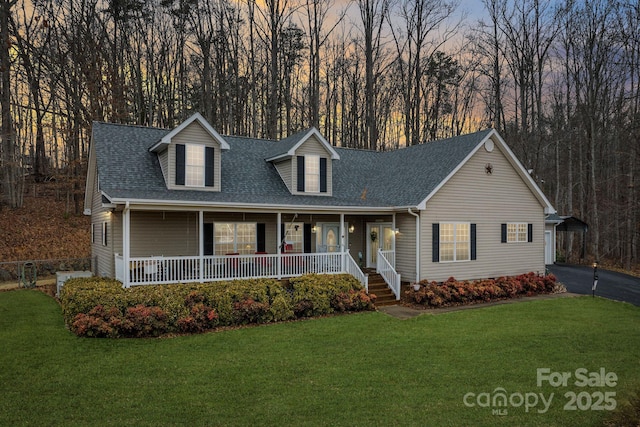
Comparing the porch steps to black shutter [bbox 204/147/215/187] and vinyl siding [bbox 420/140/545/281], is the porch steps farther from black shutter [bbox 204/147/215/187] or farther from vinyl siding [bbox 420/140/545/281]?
black shutter [bbox 204/147/215/187]

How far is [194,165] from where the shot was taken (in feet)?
49.2

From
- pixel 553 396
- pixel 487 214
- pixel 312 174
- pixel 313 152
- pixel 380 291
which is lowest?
pixel 553 396

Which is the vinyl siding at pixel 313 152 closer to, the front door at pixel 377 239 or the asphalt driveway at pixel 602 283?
the front door at pixel 377 239

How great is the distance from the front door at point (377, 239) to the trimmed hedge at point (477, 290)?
8.80ft

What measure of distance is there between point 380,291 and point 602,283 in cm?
1119

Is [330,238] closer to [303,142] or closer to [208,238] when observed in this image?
[303,142]

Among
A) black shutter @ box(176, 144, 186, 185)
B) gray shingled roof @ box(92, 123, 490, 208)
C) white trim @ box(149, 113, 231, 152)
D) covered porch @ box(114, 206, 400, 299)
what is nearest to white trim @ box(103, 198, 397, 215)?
gray shingled roof @ box(92, 123, 490, 208)

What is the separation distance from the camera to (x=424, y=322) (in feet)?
38.9

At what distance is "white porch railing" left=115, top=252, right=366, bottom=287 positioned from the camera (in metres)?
12.6

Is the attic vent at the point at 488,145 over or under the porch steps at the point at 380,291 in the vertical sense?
over

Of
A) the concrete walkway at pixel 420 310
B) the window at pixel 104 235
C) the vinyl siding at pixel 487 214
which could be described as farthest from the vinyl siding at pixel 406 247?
the window at pixel 104 235

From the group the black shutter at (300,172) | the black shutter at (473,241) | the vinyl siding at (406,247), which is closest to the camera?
the vinyl siding at (406,247)

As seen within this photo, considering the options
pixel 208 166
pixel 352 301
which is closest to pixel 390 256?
pixel 352 301

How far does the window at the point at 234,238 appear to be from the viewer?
1548cm
